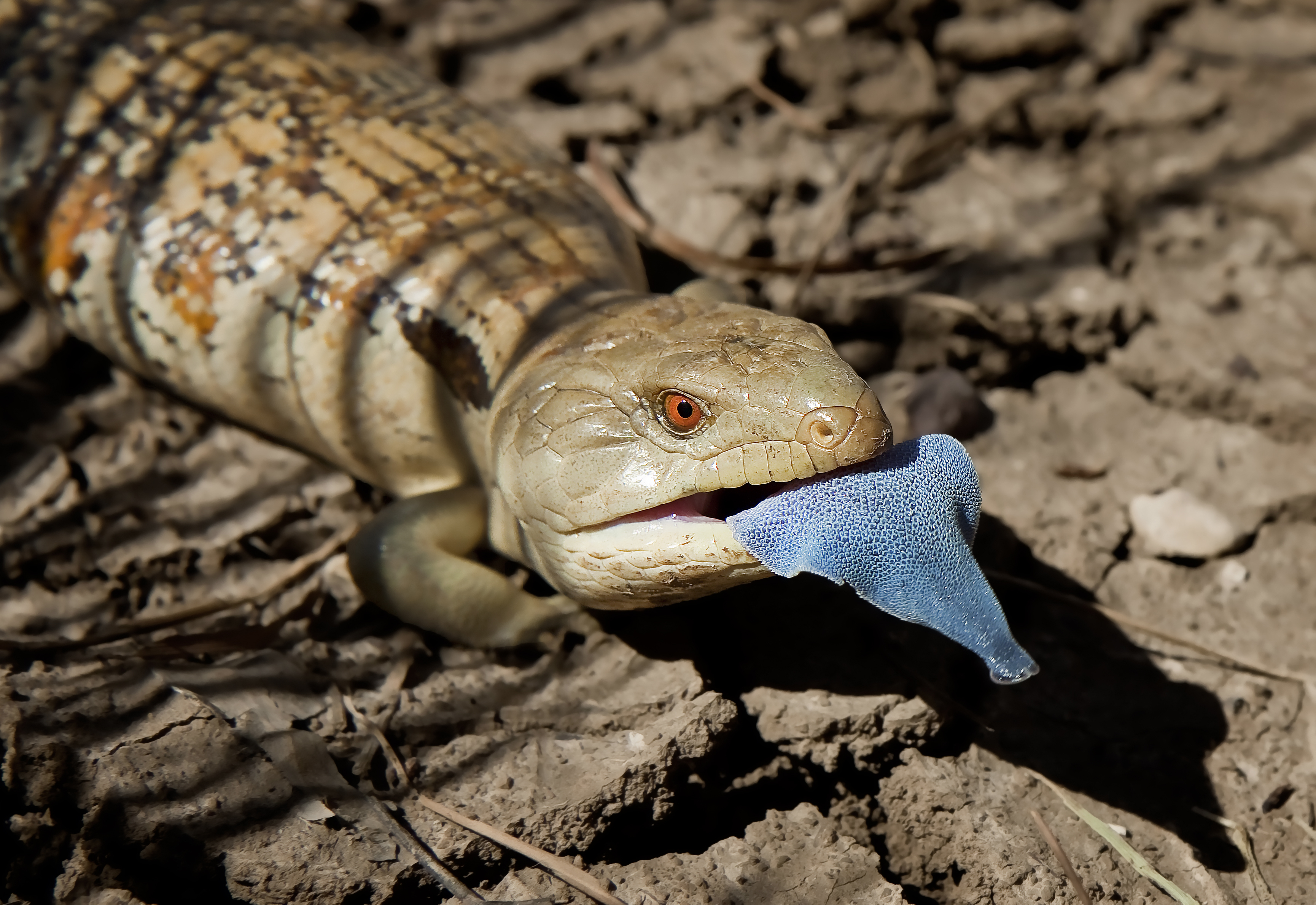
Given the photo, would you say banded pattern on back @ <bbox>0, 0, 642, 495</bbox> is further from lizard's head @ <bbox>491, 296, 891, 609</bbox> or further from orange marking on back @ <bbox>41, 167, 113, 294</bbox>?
lizard's head @ <bbox>491, 296, 891, 609</bbox>

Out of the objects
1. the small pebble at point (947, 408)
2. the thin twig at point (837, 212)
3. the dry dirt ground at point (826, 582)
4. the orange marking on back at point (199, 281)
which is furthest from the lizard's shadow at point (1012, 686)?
the orange marking on back at point (199, 281)

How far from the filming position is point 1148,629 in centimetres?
282

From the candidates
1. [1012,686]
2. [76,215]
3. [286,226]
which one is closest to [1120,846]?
[1012,686]

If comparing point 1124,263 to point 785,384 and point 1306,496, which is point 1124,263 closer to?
point 1306,496

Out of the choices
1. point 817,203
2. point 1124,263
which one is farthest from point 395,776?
point 1124,263

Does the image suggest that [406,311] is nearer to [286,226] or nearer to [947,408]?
[286,226]

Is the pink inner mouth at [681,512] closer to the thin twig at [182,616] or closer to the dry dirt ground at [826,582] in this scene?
the dry dirt ground at [826,582]

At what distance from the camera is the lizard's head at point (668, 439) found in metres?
2.18

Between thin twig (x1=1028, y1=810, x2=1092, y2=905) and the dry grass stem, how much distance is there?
9 cm

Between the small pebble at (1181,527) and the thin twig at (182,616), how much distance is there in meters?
2.25

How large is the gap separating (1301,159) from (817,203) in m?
1.73

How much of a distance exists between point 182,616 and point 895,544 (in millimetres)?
1844

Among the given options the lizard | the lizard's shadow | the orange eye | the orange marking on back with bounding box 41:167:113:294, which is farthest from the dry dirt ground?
the orange eye

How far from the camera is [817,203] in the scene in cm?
393
